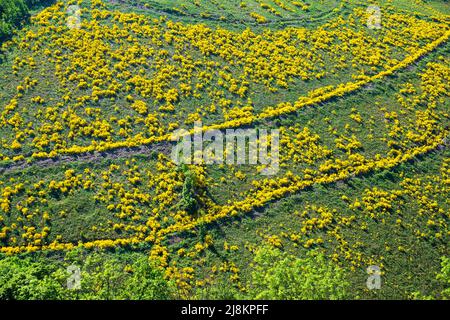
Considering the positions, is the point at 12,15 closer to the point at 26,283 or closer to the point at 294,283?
the point at 26,283

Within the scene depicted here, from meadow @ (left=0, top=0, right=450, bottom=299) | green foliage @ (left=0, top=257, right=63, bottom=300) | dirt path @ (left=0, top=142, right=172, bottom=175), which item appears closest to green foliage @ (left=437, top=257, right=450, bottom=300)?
meadow @ (left=0, top=0, right=450, bottom=299)

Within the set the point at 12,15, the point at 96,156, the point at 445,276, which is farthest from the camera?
the point at 12,15

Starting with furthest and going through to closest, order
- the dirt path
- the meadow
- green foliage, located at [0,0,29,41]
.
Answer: green foliage, located at [0,0,29,41], the dirt path, the meadow

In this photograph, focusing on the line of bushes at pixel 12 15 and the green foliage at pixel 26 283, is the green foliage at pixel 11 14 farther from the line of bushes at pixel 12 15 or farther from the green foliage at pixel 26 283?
the green foliage at pixel 26 283

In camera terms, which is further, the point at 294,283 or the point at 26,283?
the point at 294,283

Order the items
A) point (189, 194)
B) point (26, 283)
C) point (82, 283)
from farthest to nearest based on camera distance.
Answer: point (189, 194) → point (82, 283) → point (26, 283)

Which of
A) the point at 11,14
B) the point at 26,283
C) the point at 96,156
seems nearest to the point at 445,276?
the point at 26,283

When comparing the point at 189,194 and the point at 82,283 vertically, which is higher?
the point at 189,194

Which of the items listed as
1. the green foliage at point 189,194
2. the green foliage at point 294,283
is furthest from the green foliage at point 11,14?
the green foliage at point 294,283

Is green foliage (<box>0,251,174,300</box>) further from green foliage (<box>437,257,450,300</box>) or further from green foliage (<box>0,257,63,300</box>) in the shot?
green foliage (<box>437,257,450,300</box>)

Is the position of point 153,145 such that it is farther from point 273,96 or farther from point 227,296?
point 227,296

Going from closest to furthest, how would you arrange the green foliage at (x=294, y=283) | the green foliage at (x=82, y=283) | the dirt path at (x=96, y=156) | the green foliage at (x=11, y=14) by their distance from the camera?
the green foliage at (x=82, y=283)
the green foliage at (x=294, y=283)
the dirt path at (x=96, y=156)
the green foliage at (x=11, y=14)
